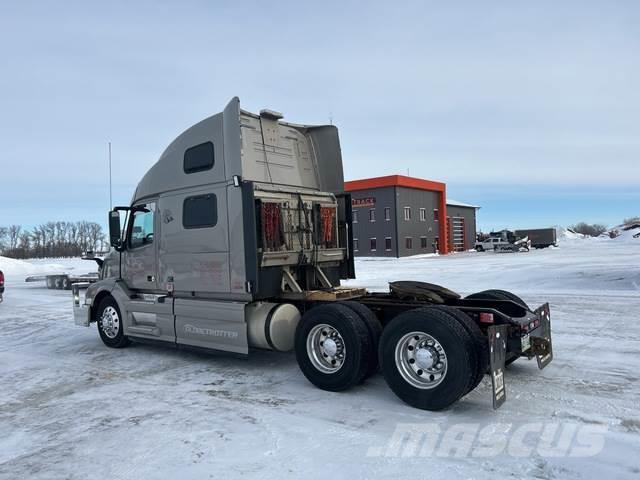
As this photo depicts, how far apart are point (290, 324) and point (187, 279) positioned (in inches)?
72.6

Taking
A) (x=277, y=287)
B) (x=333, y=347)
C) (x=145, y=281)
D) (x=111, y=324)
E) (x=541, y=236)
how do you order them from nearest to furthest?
(x=333, y=347), (x=277, y=287), (x=145, y=281), (x=111, y=324), (x=541, y=236)

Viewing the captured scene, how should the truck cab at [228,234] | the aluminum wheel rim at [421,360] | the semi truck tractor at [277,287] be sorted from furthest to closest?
the truck cab at [228,234] → the semi truck tractor at [277,287] → the aluminum wheel rim at [421,360]

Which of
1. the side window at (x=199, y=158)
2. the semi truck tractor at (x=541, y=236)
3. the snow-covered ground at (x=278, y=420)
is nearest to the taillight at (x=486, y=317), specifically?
the snow-covered ground at (x=278, y=420)

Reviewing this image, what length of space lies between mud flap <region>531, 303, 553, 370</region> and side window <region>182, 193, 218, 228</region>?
431 centimetres

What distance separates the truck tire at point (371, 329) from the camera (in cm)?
568

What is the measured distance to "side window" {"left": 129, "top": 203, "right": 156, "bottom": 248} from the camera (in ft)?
26.8

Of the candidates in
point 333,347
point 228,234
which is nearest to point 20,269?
point 228,234

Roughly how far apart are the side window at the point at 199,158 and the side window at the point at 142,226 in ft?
3.56

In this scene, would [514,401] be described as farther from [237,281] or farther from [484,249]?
[484,249]

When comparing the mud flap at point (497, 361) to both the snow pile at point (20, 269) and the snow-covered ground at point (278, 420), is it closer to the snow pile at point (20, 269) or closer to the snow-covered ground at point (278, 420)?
the snow-covered ground at point (278, 420)

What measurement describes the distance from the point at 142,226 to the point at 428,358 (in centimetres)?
533

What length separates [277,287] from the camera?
279 inches

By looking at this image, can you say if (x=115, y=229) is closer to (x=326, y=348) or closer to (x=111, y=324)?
(x=111, y=324)

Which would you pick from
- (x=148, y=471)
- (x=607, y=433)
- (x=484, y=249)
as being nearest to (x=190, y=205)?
(x=148, y=471)
